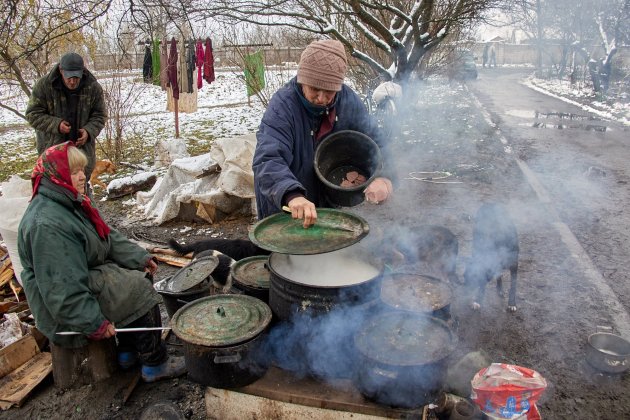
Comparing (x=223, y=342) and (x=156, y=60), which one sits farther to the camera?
(x=156, y=60)

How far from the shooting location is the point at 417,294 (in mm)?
3121

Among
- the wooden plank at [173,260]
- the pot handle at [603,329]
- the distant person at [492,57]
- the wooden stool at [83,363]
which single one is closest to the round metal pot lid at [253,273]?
the wooden stool at [83,363]

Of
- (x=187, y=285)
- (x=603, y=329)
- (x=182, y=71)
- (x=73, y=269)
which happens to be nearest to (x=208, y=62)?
(x=182, y=71)

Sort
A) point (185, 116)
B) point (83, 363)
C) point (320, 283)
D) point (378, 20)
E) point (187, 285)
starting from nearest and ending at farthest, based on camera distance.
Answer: point (320, 283), point (83, 363), point (187, 285), point (378, 20), point (185, 116)

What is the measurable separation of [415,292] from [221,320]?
4.43 feet

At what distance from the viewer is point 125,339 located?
3393 millimetres

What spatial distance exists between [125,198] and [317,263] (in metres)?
6.00

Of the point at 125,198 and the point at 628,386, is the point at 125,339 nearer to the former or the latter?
the point at 628,386

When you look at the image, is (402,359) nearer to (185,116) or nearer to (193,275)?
(193,275)

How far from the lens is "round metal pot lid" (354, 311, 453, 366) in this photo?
242 centimetres

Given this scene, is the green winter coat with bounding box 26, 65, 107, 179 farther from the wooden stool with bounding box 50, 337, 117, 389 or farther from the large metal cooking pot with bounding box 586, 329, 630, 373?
the large metal cooking pot with bounding box 586, 329, 630, 373

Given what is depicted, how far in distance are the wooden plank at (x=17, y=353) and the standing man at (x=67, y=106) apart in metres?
2.75

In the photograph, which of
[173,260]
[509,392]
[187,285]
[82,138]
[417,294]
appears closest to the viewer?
[509,392]

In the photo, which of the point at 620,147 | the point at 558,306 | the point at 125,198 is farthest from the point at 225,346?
the point at 620,147
